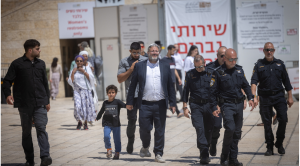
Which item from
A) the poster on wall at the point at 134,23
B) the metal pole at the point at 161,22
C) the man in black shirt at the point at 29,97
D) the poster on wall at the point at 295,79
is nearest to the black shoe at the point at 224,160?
the man in black shirt at the point at 29,97

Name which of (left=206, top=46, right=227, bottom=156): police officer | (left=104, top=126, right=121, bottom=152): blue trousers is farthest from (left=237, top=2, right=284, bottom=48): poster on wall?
(left=104, top=126, right=121, bottom=152): blue trousers

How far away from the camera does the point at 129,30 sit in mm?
16031

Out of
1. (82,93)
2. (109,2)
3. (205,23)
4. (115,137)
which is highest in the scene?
(109,2)

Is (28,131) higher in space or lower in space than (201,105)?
lower

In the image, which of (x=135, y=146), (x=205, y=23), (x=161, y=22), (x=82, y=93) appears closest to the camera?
(x=135, y=146)

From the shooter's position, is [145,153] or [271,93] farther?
[145,153]

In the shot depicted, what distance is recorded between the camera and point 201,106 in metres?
6.38

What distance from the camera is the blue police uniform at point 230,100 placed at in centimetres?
598

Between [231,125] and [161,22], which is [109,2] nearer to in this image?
[161,22]

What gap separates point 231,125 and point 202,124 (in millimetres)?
531

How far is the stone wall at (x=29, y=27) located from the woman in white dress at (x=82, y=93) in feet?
30.2

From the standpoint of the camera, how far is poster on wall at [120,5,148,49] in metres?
15.9

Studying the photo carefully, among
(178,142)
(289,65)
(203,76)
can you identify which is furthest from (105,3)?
(203,76)

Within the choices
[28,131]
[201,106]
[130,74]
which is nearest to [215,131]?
[201,106]
